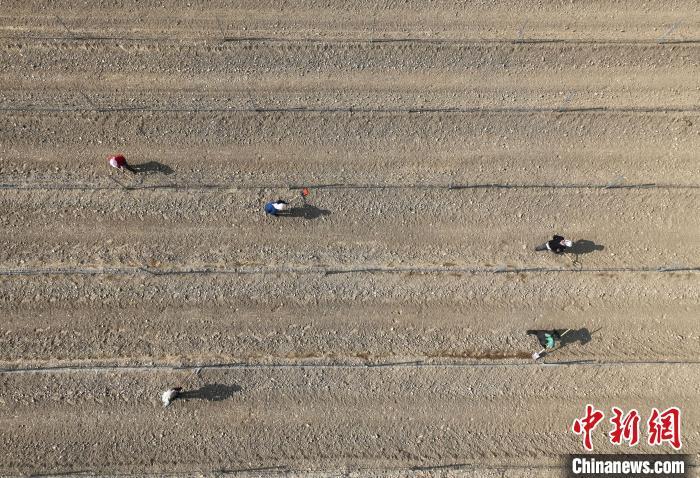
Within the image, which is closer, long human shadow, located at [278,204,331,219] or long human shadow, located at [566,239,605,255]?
long human shadow, located at [278,204,331,219]

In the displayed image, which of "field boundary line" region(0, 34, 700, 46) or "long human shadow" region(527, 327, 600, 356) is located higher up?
"field boundary line" region(0, 34, 700, 46)

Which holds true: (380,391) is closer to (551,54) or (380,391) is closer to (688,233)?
(688,233)

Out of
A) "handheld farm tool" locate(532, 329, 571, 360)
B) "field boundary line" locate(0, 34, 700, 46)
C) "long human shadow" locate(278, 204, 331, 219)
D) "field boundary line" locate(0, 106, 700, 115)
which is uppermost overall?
"field boundary line" locate(0, 34, 700, 46)

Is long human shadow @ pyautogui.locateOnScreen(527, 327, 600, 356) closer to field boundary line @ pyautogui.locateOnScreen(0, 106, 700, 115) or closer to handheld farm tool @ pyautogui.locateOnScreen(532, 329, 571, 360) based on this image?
handheld farm tool @ pyautogui.locateOnScreen(532, 329, 571, 360)

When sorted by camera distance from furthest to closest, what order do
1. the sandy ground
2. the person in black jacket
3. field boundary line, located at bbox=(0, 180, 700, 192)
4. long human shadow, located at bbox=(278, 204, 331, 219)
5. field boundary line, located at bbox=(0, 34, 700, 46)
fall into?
field boundary line, located at bbox=(0, 34, 700, 46) → long human shadow, located at bbox=(278, 204, 331, 219) → field boundary line, located at bbox=(0, 180, 700, 192) → the person in black jacket → the sandy ground

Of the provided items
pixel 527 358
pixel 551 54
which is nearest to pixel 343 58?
pixel 551 54
